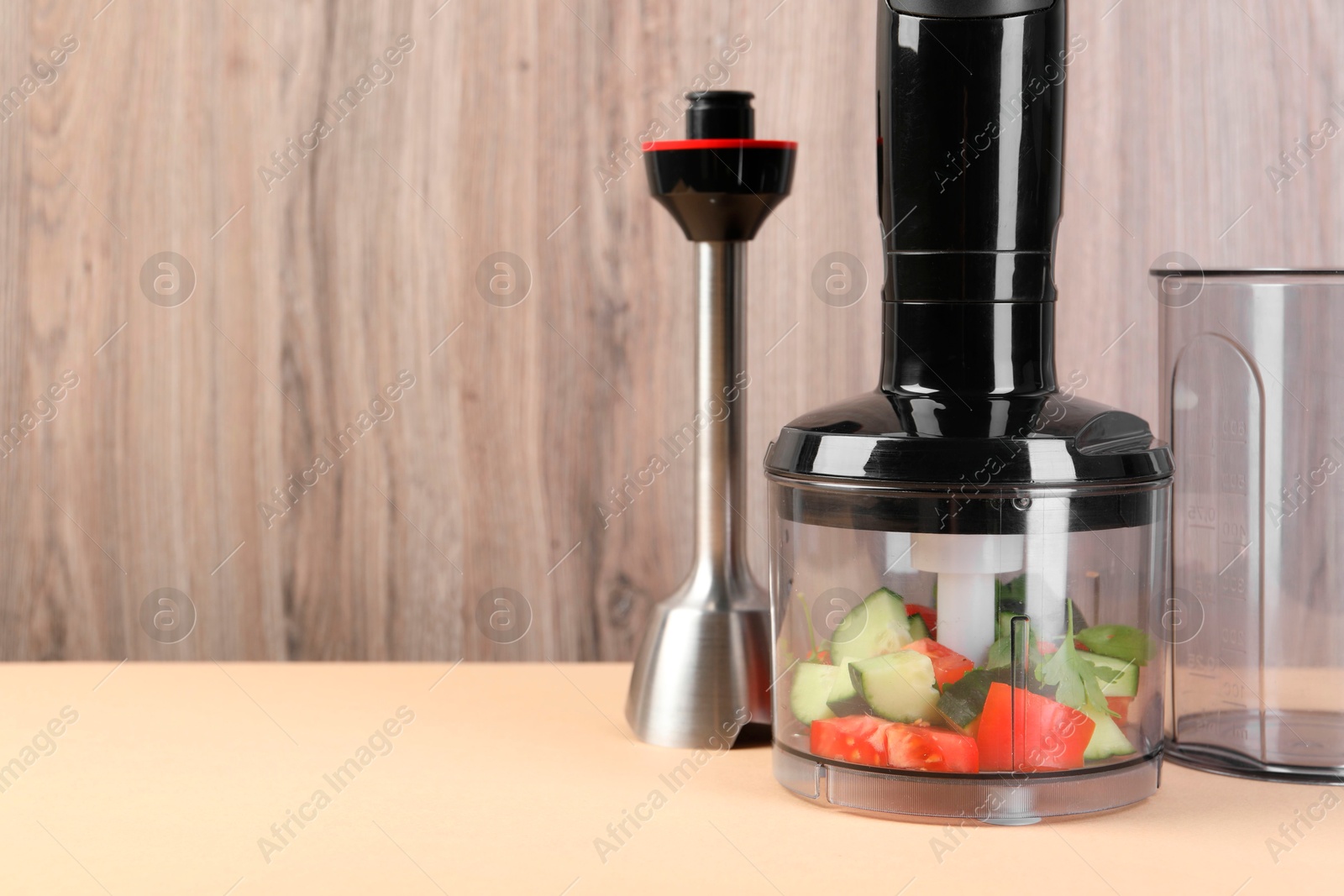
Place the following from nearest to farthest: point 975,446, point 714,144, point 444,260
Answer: point 975,446
point 714,144
point 444,260

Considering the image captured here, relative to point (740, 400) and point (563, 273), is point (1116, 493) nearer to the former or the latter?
point (740, 400)

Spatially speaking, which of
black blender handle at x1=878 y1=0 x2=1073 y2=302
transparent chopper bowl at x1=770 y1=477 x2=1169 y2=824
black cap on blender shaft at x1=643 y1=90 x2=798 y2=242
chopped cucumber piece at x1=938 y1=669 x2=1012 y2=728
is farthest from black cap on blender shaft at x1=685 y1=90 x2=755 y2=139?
chopped cucumber piece at x1=938 y1=669 x2=1012 y2=728

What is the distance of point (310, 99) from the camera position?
90cm

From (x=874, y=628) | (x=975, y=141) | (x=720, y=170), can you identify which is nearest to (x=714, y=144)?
(x=720, y=170)

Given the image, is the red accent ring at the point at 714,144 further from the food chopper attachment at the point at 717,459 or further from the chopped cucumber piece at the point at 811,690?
the chopped cucumber piece at the point at 811,690

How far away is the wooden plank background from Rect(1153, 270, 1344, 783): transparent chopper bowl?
0.28m

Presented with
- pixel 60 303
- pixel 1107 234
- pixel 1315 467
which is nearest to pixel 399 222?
pixel 60 303

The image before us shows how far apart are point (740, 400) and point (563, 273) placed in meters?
0.27

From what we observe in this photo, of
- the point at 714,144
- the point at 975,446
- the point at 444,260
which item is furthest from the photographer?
the point at 444,260

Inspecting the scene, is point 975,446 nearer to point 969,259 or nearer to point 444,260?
point 969,259

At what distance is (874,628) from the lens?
0.56 metres

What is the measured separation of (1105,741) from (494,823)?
27cm

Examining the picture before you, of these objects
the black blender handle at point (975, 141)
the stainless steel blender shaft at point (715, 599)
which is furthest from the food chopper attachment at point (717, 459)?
the black blender handle at point (975, 141)

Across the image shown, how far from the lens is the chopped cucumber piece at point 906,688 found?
547 millimetres
